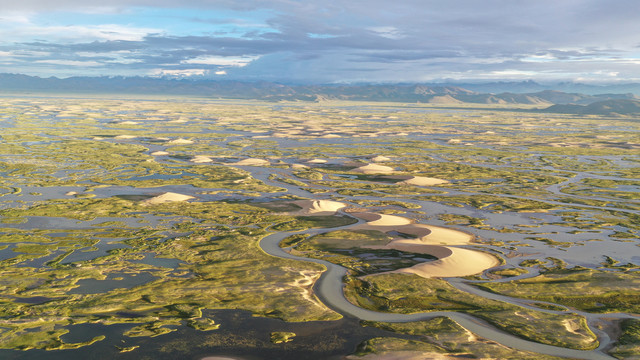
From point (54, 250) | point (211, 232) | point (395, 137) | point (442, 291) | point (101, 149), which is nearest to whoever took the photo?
point (442, 291)

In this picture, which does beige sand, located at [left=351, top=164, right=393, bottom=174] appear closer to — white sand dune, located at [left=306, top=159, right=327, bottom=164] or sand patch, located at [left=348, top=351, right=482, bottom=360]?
white sand dune, located at [left=306, top=159, right=327, bottom=164]

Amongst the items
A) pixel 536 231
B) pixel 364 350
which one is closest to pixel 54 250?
pixel 364 350

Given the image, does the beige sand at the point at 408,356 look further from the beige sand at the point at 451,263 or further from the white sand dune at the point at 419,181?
the white sand dune at the point at 419,181

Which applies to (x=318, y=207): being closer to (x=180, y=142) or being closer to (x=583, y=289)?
(x=583, y=289)

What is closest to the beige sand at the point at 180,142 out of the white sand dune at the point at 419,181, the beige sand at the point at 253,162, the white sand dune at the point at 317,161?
the beige sand at the point at 253,162

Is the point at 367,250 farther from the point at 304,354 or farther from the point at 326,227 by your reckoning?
the point at 304,354

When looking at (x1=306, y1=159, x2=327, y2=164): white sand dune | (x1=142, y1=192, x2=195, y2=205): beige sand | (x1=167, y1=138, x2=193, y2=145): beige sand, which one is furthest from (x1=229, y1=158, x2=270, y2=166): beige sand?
(x1=167, y1=138, x2=193, y2=145): beige sand
